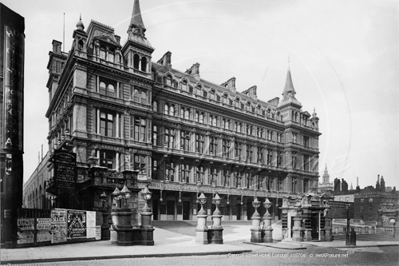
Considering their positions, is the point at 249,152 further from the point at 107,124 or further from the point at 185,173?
the point at 107,124

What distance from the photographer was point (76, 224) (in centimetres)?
1831

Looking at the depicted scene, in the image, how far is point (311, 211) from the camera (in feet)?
84.4

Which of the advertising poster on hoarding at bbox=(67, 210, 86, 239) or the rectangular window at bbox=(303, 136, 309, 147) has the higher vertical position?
the rectangular window at bbox=(303, 136, 309, 147)

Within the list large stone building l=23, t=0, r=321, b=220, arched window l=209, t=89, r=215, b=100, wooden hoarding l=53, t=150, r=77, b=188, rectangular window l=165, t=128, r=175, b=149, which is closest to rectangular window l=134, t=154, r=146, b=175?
large stone building l=23, t=0, r=321, b=220

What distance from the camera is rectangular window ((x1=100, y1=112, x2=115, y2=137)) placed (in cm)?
3213

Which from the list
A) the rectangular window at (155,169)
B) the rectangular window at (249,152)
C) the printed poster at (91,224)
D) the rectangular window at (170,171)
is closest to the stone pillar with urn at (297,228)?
the printed poster at (91,224)

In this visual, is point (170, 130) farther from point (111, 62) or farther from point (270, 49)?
point (270, 49)

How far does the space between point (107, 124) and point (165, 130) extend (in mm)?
7896

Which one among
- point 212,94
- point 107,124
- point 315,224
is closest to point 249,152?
point 212,94

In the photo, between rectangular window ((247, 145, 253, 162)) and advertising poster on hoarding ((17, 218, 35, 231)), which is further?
rectangular window ((247, 145, 253, 162))

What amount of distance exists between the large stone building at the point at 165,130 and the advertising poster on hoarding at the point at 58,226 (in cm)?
313

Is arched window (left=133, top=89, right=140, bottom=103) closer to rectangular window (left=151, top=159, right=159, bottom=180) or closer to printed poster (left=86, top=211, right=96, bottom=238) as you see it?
rectangular window (left=151, top=159, right=159, bottom=180)

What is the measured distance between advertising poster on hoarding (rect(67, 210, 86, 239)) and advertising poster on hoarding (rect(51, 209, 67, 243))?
30 centimetres

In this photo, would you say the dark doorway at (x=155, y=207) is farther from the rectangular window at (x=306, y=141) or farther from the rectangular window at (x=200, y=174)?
the rectangular window at (x=306, y=141)
